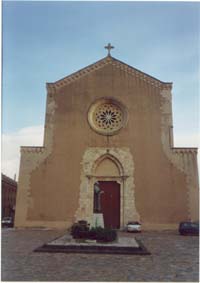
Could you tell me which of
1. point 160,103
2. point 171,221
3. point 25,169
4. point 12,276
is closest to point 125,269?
point 12,276

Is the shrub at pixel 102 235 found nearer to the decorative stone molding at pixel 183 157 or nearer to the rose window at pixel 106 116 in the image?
the decorative stone molding at pixel 183 157

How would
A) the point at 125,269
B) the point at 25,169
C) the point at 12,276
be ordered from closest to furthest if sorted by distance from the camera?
the point at 12,276 < the point at 125,269 < the point at 25,169

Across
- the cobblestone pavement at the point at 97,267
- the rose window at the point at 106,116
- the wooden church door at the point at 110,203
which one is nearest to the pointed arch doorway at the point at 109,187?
the wooden church door at the point at 110,203

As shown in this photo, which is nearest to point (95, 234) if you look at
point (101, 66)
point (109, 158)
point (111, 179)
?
point (111, 179)

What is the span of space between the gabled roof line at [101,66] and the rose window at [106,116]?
2598mm

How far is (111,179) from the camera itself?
69.5 feet

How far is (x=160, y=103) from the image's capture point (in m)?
22.0

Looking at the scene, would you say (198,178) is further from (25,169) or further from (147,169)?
(25,169)

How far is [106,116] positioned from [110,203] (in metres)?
6.22

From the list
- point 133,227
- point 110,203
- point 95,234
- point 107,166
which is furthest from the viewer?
point 107,166

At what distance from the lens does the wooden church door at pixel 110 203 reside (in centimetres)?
2055

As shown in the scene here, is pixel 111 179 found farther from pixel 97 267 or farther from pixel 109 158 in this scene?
pixel 97 267

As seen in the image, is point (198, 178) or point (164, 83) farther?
point (164, 83)

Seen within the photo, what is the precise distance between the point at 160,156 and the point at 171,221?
428cm
